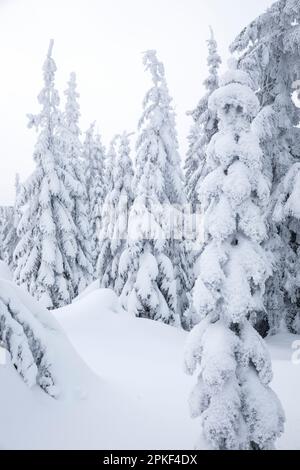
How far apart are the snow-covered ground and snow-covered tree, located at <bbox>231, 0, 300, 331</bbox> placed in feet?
9.60

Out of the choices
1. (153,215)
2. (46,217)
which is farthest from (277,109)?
(46,217)

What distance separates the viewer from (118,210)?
905 inches

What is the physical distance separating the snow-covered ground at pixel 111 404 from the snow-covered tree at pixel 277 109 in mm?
2927

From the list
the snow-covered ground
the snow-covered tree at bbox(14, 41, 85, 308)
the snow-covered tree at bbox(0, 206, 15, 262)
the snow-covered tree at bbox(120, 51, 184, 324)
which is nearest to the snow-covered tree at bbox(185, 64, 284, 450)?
the snow-covered ground

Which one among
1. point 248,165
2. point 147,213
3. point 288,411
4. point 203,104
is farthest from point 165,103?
point 288,411

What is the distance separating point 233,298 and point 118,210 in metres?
17.4

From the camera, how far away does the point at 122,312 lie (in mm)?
17094

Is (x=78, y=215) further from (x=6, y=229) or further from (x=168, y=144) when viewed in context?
(x=6, y=229)

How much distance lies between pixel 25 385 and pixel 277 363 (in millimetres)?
7958

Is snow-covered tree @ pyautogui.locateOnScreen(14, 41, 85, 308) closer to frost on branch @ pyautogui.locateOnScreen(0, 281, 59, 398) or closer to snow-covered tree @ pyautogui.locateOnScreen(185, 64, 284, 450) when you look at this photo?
frost on branch @ pyautogui.locateOnScreen(0, 281, 59, 398)

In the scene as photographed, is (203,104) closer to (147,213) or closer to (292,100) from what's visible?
(292,100)

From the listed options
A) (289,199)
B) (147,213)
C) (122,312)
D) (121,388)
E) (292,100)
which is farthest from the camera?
(147,213)

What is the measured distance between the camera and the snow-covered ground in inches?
256

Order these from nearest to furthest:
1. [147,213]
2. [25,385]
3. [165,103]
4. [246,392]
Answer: [246,392], [25,385], [147,213], [165,103]
